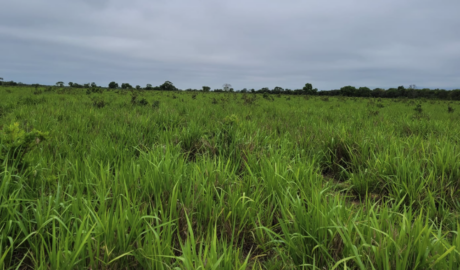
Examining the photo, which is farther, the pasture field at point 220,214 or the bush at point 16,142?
the bush at point 16,142

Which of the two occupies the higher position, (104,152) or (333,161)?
(104,152)

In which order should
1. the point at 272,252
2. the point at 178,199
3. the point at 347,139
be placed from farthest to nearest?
the point at 347,139, the point at 178,199, the point at 272,252

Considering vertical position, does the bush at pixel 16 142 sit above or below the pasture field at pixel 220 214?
above

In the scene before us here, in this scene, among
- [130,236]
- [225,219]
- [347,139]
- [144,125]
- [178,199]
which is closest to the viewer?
[130,236]

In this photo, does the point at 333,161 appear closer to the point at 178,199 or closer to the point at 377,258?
Answer: the point at 377,258

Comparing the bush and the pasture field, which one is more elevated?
the bush

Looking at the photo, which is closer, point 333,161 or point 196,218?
point 196,218

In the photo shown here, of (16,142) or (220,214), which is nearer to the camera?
(220,214)

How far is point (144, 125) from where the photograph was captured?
4301 millimetres

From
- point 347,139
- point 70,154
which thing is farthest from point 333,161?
point 70,154

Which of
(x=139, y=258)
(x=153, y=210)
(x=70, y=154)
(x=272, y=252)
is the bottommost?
(x=272, y=252)

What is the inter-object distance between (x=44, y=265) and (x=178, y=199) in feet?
2.71

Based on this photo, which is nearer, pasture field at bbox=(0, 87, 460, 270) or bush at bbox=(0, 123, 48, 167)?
pasture field at bbox=(0, 87, 460, 270)

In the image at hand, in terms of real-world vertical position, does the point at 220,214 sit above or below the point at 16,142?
below
